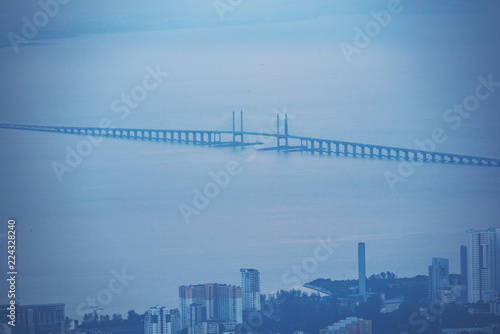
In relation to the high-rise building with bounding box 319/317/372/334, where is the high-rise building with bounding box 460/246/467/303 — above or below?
above

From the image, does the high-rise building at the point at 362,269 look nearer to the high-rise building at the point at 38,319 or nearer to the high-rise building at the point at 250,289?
the high-rise building at the point at 250,289

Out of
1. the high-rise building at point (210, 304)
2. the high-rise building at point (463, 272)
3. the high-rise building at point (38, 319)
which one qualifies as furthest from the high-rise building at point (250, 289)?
the high-rise building at point (463, 272)

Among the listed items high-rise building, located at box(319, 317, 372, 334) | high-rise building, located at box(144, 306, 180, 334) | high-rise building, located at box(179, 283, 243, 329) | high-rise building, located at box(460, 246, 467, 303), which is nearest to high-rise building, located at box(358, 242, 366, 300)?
high-rise building, located at box(319, 317, 372, 334)

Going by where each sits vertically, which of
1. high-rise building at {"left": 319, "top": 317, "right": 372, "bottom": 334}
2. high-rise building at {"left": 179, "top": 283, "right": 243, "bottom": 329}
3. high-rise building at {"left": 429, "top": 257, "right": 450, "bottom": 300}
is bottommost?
high-rise building at {"left": 319, "top": 317, "right": 372, "bottom": 334}

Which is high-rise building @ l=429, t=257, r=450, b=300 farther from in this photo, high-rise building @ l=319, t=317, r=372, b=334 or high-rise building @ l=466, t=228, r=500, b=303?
high-rise building @ l=319, t=317, r=372, b=334

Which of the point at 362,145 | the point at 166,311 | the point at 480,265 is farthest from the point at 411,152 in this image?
the point at 166,311
